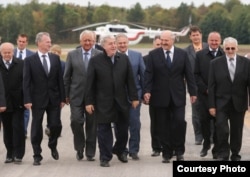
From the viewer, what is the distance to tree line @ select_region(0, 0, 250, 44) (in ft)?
362

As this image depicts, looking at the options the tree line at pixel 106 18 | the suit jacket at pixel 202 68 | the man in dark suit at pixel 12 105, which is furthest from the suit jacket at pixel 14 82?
the tree line at pixel 106 18

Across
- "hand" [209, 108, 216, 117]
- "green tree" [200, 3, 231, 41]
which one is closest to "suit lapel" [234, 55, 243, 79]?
"hand" [209, 108, 216, 117]

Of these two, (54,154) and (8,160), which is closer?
(8,160)

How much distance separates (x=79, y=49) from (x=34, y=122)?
1402 millimetres

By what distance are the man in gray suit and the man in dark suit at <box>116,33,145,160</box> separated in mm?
501

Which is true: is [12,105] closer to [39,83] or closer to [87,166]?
[39,83]

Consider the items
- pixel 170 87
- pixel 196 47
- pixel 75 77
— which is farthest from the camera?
pixel 196 47

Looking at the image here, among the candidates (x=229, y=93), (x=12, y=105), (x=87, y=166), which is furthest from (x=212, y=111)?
(x=12, y=105)

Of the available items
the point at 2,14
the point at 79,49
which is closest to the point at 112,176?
the point at 79,49

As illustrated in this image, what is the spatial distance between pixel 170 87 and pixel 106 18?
118m

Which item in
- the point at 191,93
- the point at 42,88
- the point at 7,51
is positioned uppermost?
the point at 7,51

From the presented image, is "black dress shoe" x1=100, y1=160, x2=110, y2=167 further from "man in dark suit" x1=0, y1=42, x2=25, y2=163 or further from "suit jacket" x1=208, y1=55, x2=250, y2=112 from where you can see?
"suit jacket" x1=208, y1=55, x2=250, y2=112

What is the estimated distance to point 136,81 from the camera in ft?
40.2

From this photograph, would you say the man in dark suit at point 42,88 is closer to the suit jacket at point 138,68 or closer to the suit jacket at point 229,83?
the suit jacket at point 138,68
